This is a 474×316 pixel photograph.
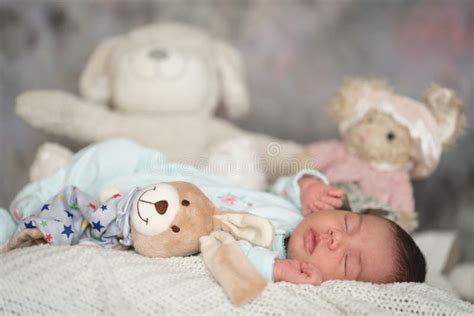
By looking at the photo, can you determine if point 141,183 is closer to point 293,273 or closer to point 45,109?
point 293,273

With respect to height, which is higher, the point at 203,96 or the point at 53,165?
the point at 203,96

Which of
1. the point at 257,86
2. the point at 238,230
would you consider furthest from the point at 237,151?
the point at 257,86

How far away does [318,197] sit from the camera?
57.8 inches

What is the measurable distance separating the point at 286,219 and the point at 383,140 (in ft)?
1.53

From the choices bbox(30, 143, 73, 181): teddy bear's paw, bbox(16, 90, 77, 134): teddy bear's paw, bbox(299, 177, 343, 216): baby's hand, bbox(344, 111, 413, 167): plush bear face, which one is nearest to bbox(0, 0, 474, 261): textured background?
bbox(16, 90, 77, 134): teddy bear's paw

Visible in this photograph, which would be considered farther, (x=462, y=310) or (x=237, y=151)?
(x=237, y=151)

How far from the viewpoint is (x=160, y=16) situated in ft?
7.57

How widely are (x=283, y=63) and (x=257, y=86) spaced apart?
0.15 metres

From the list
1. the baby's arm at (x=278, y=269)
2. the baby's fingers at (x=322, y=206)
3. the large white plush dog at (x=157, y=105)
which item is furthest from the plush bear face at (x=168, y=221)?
the large white plush dog at (x=157, y=105)

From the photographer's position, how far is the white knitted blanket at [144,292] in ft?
3.42

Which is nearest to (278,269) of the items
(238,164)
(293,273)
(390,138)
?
(293,273)

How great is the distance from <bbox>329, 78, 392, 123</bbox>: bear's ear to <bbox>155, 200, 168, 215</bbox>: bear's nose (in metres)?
0.80

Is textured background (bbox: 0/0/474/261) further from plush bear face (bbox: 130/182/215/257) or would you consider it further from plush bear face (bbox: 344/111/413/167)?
plush bear face (bbox: 130/182/215/257)

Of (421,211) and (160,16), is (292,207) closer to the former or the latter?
(421,211)
